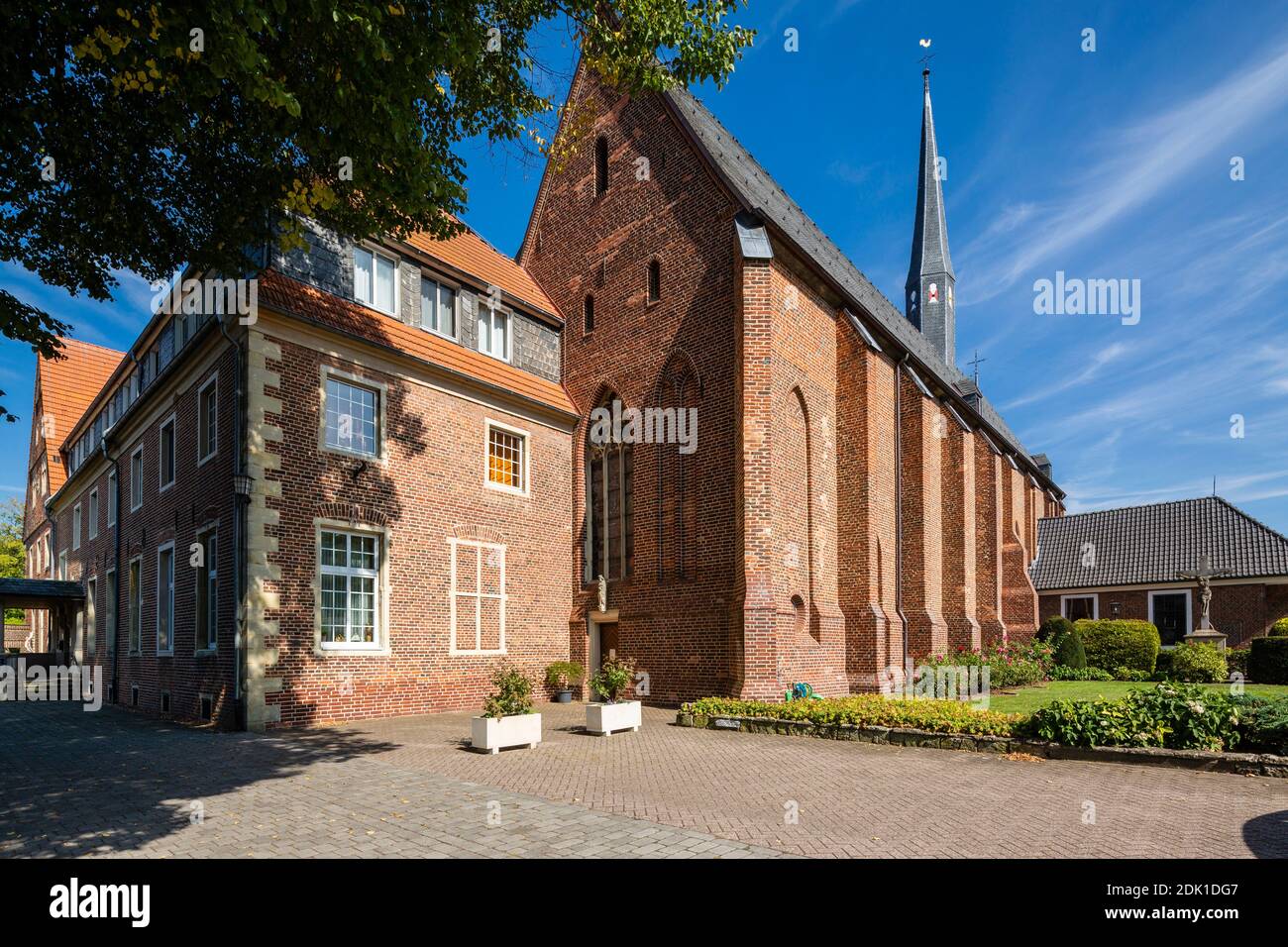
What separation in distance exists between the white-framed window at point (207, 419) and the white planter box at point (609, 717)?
351 inches

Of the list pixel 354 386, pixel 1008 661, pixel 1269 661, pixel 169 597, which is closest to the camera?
pixel 354 386

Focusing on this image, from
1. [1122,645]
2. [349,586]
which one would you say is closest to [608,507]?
[349,586]

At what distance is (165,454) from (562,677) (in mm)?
10451

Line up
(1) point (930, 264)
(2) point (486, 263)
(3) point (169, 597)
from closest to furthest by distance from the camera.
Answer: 1. (3) point (169, 597)
2. (2) point (486, 263)
3. (1) point (930, 264)

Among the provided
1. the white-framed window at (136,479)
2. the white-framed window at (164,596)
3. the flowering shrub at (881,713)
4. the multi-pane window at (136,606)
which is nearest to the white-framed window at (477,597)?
the flowering shrub at (881,713)

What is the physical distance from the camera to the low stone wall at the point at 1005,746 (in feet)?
28.3

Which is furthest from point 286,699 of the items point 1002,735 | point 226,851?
point 1002,735

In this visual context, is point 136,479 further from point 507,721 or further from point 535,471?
point 507,721

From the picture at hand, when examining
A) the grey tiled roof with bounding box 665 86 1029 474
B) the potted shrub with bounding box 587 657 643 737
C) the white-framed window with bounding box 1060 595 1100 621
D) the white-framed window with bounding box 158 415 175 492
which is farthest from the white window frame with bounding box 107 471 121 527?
the white-framed window with bounding box 1060 595 1100 621

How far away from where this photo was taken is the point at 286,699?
1295 cm

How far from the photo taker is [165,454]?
17.4 metres

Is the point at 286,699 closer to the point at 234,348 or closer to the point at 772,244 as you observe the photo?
the point at 234,348

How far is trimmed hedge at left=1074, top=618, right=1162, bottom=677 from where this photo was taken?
81.8ft

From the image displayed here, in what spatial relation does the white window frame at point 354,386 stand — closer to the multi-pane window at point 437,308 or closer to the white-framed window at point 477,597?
the multi-pane window at point 437,308
